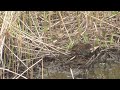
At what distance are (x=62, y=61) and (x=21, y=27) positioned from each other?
0.48 meters

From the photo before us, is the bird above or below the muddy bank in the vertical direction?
above

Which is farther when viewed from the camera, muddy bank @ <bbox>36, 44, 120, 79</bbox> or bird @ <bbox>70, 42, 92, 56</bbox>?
bird @ <bbox>70, 42, 92, 56</bbox>

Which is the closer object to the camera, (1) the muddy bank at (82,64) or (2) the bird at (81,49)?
(1) the muddy bank at (82,64)

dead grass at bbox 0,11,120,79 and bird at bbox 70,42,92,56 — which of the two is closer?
dead grass at bbox 0,11,120,79

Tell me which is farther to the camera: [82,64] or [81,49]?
[81,49]

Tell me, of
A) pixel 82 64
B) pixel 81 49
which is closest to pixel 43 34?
pixel 81 49

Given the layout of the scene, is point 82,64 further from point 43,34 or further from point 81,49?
point 43,34

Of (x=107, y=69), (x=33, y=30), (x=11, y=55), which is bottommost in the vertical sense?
(x=107, y=69)

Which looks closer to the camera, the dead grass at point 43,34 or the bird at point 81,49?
the dead grass at point 43,34

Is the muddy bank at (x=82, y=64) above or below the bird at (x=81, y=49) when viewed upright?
below

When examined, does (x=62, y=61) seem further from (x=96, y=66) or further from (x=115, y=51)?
(x=115, y=51)

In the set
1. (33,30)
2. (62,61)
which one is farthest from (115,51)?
(33,30)
